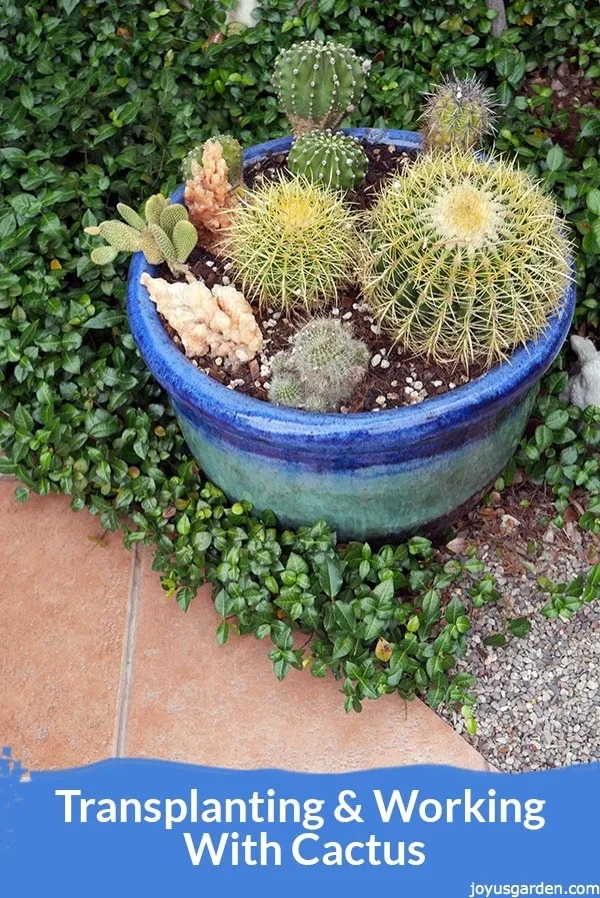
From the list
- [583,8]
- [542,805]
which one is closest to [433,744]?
[542,805]

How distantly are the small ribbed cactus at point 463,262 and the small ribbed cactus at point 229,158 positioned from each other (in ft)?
1.20

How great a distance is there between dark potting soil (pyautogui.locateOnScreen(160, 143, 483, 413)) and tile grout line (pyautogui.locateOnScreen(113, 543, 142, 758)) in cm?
61

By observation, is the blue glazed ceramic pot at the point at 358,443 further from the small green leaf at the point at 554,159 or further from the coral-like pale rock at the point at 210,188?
the small green leaf at the point at 554,159

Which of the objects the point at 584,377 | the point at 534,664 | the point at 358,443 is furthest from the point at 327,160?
the point at 534,664

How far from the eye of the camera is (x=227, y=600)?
204cm

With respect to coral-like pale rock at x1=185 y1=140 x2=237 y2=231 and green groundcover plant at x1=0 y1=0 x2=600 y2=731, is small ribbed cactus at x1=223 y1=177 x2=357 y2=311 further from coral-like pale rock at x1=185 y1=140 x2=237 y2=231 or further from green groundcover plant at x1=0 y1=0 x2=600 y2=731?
green groundcover plant at x1=0 y1=0 x2=600 y2=731

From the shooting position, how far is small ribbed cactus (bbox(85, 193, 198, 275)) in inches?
77.7

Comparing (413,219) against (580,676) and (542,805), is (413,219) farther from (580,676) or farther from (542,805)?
(542,805)

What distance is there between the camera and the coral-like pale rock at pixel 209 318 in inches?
72.9

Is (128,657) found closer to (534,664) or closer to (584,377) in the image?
(534,664)

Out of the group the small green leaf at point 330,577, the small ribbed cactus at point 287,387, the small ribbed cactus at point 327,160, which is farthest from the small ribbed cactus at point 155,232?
the small green leaf at point 330,577

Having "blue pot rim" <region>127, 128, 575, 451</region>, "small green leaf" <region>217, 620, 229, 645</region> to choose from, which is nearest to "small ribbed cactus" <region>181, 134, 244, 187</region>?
"blue pot rim" <region>127, 128, 575, 451</region>

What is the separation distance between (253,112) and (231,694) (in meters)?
1.61

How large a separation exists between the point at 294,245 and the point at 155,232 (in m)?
0.32
